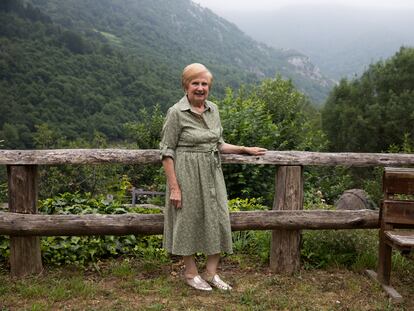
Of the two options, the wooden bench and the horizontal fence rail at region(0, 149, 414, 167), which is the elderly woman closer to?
the horizontal fence rail at region(0, 149, 414, 167)

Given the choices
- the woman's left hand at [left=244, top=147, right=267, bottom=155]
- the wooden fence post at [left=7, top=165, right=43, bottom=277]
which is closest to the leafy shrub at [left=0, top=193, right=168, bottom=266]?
the wooden fence post at [left=7, top=165, right=43, bottom=277]

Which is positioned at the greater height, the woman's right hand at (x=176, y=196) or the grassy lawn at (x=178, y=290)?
the woman's right hand at (x=176, y=196)

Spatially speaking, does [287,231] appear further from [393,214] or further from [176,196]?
[176,196]

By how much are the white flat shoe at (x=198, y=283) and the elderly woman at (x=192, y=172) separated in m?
0.29

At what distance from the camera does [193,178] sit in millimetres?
3504

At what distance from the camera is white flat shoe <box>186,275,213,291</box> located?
368 centimetres

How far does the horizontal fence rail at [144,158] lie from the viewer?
12.2ft

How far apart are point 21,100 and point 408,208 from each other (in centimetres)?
6352

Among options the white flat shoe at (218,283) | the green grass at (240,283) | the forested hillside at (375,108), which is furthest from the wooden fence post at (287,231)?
the forested hillside at (375,108)

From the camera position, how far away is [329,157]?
3.94 metres

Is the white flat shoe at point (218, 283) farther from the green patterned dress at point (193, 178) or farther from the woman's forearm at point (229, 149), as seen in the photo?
the woman's forearm at point (229, 149)

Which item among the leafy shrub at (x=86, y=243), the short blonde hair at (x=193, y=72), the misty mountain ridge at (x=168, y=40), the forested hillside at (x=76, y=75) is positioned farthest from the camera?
the misty mountain ridge at (x=168, y=40)

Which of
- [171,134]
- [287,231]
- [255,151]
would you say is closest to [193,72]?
[171,134]

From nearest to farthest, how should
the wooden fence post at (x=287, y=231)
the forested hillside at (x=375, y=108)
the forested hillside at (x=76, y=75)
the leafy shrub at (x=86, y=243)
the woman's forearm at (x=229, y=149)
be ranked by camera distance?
the woman's forearm at (x=229, y=149), the wooden fence post at (x=287, y=231), the leafy shrub at (x=86, y=243), the forested hillside at (x=375, y=108), the forested hillside at (x=76, y=75)
